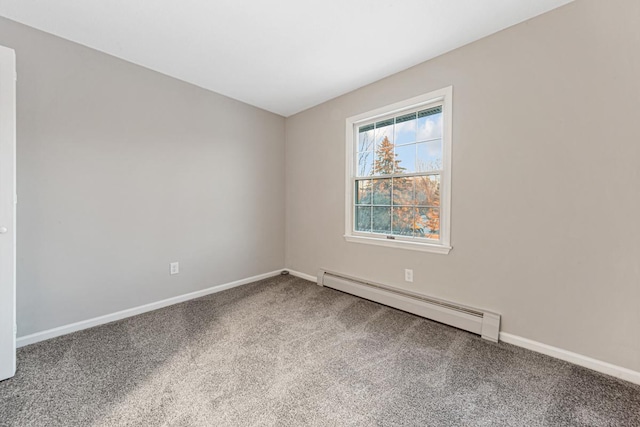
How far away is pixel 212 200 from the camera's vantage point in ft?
9.89

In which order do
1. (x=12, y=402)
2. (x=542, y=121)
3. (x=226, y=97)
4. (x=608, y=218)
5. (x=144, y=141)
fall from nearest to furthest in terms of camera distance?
(x=12, y=402) < (x=608, y=218) < (x=542, y=121) < (x=144, y=141) < (x=226, y=97)

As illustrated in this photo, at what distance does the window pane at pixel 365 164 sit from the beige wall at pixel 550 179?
29.6 inches

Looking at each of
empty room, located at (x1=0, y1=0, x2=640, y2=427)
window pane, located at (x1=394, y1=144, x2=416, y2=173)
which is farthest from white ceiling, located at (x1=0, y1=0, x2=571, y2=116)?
window pane, located at (x1=394, y1=144, x2=416, y2=173)

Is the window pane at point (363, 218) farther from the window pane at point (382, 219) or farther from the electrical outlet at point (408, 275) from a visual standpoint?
the electrical outlet at point (408, 275)

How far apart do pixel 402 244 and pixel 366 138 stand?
51.0 inches

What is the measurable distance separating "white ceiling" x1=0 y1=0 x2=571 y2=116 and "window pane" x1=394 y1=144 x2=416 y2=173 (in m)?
0.77

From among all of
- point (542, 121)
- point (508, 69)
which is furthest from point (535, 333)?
point (508, 69)

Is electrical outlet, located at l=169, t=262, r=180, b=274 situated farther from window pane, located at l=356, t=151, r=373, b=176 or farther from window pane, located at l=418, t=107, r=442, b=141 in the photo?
window pane, located at l=418, t=107, r=442, b=141

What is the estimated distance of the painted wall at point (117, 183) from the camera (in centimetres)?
195

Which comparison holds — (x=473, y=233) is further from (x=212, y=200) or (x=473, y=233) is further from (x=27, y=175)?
(x=27, y=175)

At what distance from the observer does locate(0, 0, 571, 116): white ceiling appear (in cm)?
175

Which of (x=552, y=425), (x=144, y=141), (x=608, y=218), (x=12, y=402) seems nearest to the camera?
(x=552, y=425)

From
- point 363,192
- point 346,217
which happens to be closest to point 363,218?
point 346,217

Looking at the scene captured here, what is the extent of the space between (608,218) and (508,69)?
48.8 inches
